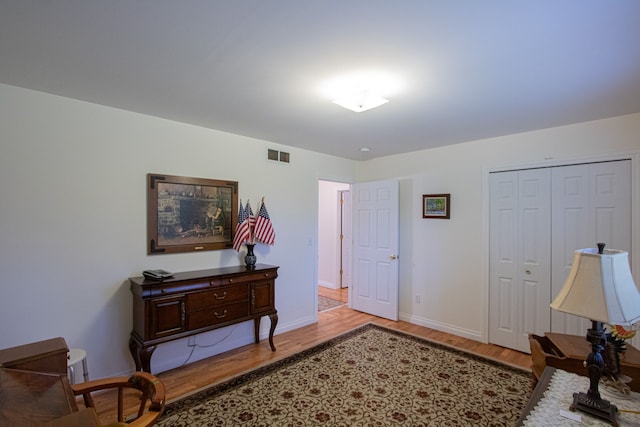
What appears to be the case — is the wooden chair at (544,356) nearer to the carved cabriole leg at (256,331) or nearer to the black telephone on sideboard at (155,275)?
the carved cabriole leg at (256,331)

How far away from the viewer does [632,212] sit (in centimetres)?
280

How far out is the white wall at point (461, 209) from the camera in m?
3.03

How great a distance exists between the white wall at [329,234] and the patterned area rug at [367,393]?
3153 mm

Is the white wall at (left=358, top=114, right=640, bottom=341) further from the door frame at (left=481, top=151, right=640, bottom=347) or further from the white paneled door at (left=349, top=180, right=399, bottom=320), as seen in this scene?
the white paneled door at (left=349, top=180, right=399, bottom=320)

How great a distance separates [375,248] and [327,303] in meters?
1.42

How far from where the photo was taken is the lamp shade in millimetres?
1194

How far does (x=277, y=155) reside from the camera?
3.97 metres

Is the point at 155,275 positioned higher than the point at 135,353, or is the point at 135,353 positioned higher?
the point at 155,275

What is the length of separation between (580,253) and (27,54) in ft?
10.4

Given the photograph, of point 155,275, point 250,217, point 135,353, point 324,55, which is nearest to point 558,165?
point 324,55

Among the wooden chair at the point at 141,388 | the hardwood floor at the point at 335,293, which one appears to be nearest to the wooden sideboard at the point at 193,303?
the wooden chair at the point at 141,388

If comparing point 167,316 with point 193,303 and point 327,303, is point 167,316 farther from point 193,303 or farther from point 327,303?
point 327,303

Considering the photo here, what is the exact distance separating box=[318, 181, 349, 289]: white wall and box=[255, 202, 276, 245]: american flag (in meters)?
2.95

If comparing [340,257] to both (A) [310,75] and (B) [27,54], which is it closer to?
(A) [310,75]
